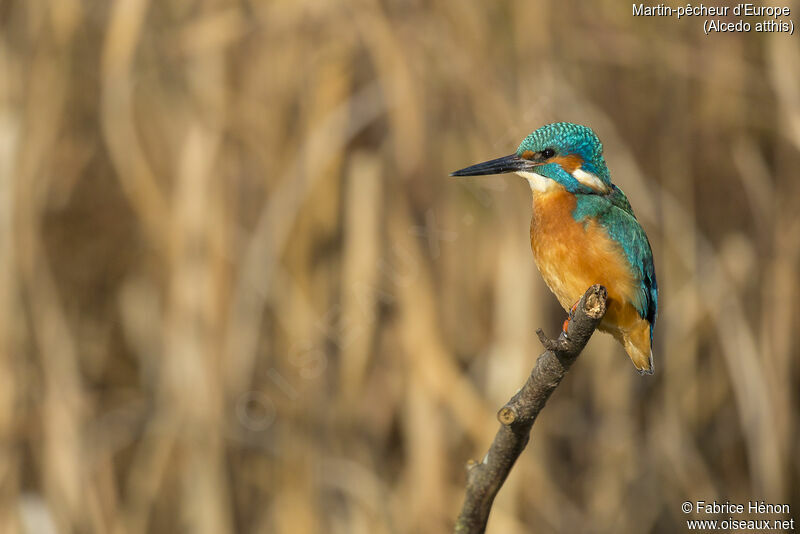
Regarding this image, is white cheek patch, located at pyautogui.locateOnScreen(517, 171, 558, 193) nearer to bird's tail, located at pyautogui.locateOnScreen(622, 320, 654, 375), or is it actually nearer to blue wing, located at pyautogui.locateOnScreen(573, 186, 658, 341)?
blue wing, located at pyautogui.locateOnScreen(573, 186, 658, 341)

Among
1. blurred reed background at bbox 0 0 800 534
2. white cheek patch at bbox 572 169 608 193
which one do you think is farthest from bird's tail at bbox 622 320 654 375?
blurred reed background at bbox 0 0 800 534

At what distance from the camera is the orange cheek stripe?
926 mm

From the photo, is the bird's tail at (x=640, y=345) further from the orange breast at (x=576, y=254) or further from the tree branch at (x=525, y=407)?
the tree branch at (x=525, y=407)

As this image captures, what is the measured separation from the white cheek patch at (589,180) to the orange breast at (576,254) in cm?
2

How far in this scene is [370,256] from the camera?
1.99 m

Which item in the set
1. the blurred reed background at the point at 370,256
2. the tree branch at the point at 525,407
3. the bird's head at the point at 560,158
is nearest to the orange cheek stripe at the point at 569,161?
the bird's head at the point at 560,158

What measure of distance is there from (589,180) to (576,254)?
9cm

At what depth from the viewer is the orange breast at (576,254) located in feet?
3.05

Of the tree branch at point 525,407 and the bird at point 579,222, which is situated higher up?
the bird at point 579,222

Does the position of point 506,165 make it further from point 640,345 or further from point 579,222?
point 640,345

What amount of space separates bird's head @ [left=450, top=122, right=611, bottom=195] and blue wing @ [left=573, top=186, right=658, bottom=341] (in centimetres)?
2

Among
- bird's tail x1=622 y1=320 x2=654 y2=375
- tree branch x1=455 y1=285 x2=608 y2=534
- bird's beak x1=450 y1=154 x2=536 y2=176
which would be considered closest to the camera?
tree branch x1=455 y1=285 x2=608 y2=534

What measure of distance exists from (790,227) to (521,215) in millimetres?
677

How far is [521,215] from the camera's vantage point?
190 cm
